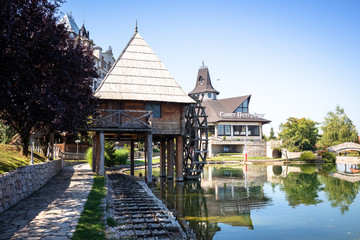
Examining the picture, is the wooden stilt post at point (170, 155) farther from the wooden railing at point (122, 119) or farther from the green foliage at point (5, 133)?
the green foliage at point (5, 133)

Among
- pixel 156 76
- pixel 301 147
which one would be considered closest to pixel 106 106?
pixel 156 76

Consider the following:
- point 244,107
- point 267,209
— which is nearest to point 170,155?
point 267,209

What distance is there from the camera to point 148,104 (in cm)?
2044

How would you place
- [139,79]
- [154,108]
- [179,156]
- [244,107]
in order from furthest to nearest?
[244,107]
[179,156]
[139,79]
[154,108]

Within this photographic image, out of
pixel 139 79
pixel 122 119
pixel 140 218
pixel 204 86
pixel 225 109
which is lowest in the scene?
pixel 140 218

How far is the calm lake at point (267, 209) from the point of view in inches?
440

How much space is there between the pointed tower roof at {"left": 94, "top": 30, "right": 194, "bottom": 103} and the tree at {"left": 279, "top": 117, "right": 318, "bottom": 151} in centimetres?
3804

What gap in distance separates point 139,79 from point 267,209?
11650mm

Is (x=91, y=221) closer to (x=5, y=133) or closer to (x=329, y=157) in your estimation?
(x=5, y=133)

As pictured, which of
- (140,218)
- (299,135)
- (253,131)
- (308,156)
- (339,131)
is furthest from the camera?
(339,131)

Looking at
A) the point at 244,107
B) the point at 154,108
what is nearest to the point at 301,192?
the point at 154,108

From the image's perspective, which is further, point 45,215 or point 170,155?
point 170,155

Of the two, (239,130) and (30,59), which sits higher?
(239,130)

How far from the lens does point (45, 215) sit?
875 centimetres
